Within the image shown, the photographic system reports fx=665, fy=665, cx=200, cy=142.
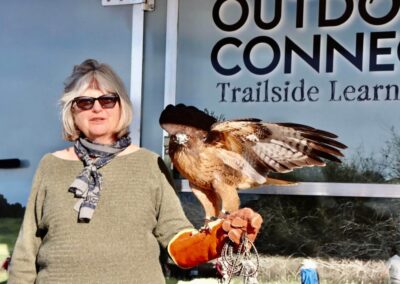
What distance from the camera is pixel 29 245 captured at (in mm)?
1978

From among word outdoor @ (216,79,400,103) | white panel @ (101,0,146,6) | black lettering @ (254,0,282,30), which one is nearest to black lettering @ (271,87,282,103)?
word outdoor @ (216,79,400,103)

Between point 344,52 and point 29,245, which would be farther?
point 344,52

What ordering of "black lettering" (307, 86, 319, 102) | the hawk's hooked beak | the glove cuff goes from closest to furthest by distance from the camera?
the glove cuff → the hawk's hooked beak → "black lettering" (307, 86, 319, 102)

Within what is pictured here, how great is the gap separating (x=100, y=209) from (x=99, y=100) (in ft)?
1.08

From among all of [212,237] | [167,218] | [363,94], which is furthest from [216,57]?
[212,237]

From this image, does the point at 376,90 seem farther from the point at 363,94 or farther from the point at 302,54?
the point at 302,54

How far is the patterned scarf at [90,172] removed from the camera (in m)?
1.89

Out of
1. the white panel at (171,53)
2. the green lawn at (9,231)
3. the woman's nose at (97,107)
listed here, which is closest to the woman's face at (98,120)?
the woman's nose at (97,107)

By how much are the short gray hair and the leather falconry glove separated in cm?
38

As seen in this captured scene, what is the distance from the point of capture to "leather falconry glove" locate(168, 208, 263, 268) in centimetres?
173

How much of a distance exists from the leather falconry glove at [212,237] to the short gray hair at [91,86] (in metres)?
0.38

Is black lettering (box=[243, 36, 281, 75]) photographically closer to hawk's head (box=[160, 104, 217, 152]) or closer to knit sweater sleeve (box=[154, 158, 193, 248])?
hawk's head (box=[160, 104, 217, 152])

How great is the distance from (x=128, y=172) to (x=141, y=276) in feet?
1.01

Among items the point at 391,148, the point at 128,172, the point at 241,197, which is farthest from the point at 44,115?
the point at 391,148
